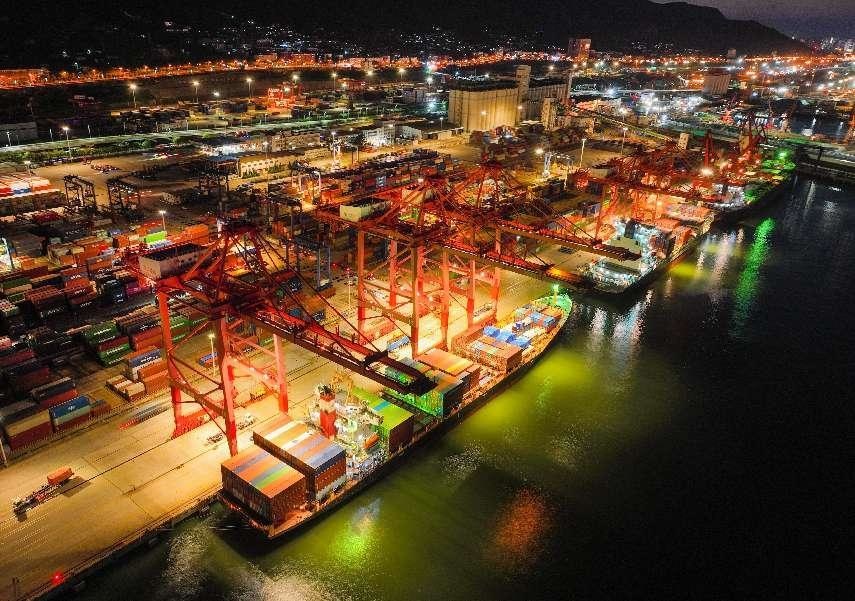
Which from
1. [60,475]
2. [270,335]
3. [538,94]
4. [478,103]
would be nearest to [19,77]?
[478,103]

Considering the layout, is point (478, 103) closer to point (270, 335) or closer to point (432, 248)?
point (432, 248)

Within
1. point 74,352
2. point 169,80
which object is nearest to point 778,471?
point 74,352

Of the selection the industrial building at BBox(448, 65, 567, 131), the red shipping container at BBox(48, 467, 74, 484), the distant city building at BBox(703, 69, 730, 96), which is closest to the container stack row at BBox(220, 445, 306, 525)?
the red shipping container at BBox(48, 467, 74, 484)

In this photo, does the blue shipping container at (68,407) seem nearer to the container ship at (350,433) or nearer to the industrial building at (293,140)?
the container ship at (350,433)

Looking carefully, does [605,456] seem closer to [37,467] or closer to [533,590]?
[533,590]

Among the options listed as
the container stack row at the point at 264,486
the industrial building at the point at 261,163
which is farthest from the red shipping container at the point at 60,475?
the industrial building at the point at 261,163
